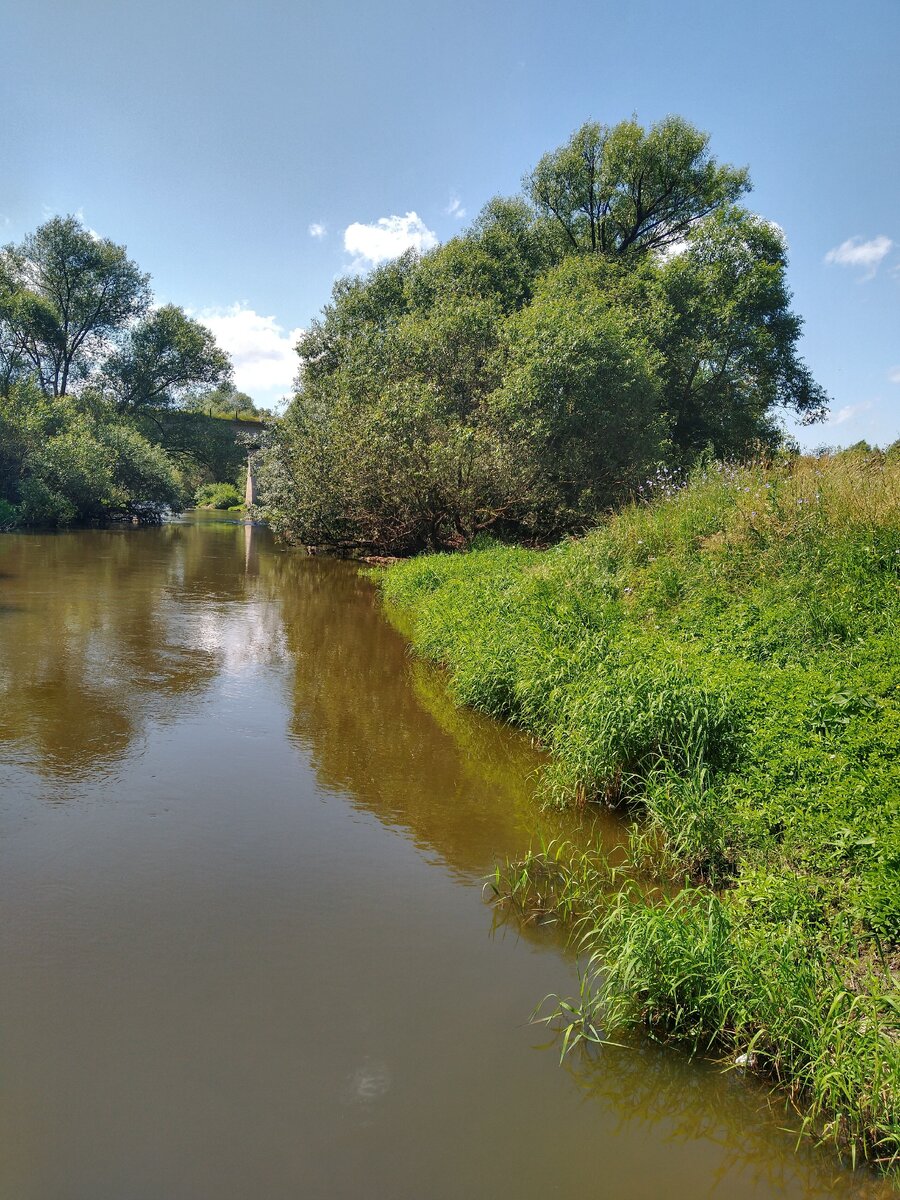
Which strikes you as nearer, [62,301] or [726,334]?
[726,334]

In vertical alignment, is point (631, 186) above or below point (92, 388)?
above

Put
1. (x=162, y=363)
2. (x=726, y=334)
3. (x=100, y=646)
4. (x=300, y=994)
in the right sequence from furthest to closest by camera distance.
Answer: (x=162, y=363)
(x=726, y=334)
(x=100, y=646)
(x=300, y=994)

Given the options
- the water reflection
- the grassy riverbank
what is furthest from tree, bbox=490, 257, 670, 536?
the water reflection

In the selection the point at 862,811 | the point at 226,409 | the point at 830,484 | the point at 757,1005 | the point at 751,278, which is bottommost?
the point at 757,1005

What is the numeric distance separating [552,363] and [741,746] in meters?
15.3

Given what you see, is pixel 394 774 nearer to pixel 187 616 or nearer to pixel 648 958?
pixel 648 958

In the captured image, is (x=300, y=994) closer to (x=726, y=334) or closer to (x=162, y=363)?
(x=726, y=334)

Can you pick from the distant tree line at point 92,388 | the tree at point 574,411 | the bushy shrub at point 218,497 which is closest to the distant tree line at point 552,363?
the tree at point 574,411

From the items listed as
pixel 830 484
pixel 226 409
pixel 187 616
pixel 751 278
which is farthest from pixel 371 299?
pixel 226 409

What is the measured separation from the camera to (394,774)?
7.83 metres

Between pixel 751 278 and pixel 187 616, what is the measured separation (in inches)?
856

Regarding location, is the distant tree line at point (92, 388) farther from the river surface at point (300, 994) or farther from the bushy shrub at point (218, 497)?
the river surface at point (300, 994)

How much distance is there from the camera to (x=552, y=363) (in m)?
19.6

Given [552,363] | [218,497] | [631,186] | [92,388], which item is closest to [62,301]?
[92,388]
